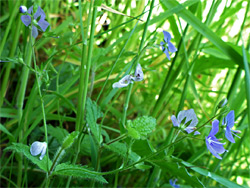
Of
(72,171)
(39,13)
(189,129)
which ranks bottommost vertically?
(72,171)

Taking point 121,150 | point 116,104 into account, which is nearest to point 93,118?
point 121,150

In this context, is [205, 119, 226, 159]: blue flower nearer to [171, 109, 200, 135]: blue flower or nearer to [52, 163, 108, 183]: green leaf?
[171, 109, 200, 135]: blue flower

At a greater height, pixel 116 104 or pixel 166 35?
pixel 166 35

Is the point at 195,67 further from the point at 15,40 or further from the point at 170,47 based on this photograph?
the point at 15,40

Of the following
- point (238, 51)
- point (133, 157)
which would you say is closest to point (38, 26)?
point (133, 157)

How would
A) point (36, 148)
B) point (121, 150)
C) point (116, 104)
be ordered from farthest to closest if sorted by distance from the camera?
point (116, 104), point (121, 150), point (36, 148)

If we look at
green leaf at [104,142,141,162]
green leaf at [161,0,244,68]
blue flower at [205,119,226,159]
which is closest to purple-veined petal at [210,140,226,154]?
blue flower at [205,119,226,159]

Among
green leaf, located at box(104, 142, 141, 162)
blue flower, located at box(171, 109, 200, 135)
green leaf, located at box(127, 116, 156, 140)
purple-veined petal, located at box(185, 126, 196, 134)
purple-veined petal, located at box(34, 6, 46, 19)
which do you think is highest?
purple-veined petal, located at box(34, 6, 46, 19)

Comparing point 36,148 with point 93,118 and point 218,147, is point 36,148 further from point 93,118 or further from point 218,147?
point 218,147

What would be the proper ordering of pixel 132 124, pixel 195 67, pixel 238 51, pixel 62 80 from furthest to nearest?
1. pixel 62 80
2. pixel 195 67
3. pixel 238 51
4. pixel 132 124

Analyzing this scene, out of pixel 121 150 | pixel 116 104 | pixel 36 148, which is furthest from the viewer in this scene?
pixel 116 104

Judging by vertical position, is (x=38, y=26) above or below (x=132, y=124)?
above
